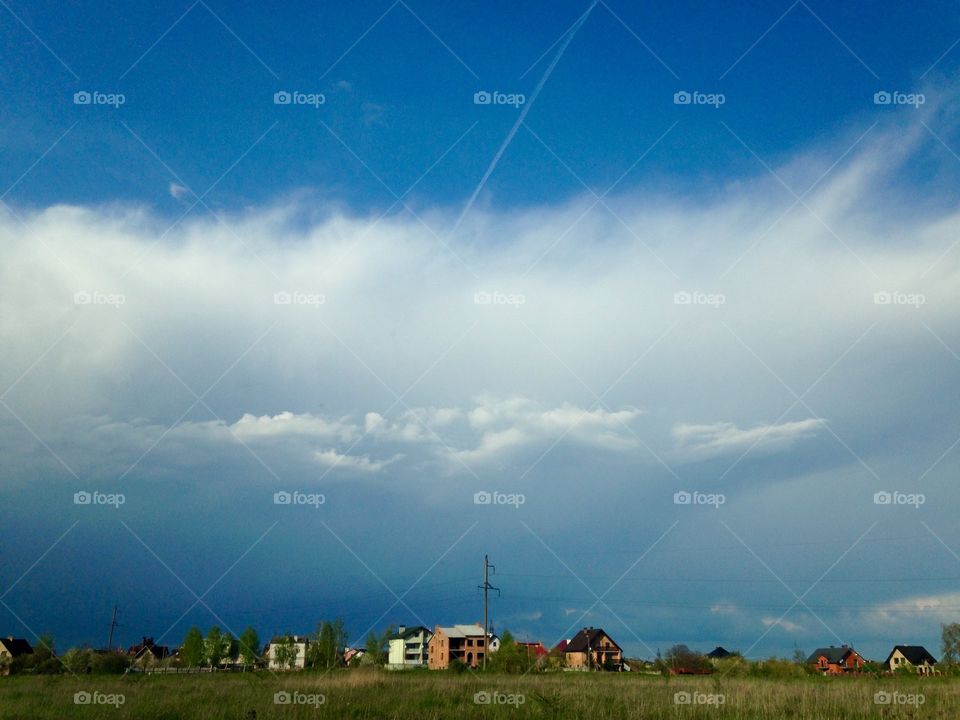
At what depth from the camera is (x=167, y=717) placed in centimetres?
1473

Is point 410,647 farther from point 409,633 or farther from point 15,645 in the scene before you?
point 15,645

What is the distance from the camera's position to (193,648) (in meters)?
62.8

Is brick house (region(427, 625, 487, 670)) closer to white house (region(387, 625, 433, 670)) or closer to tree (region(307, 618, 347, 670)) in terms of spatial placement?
white house (region(387, 625, 433, 670))

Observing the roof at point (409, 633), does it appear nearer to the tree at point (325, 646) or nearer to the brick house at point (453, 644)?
the brick house at point (453, 644)

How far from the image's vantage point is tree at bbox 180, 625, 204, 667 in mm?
61500

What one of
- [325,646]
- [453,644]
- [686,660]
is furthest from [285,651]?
[453,644]

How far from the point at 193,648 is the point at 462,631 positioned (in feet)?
125

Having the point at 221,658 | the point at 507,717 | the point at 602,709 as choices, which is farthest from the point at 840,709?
the point at 221,658

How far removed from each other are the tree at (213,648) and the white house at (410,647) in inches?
1389

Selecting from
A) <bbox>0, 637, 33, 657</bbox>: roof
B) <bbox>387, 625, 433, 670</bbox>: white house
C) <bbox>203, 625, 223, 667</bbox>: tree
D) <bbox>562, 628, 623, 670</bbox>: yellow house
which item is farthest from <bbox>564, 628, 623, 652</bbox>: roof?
<bbox>0, 637, 33, 657</bbox>: roof

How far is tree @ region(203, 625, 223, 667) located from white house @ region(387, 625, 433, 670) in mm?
35271

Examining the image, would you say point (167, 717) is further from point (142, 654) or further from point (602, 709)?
point (142, 654)

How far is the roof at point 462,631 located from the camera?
8893cm

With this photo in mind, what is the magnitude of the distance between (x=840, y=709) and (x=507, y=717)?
8.25m
